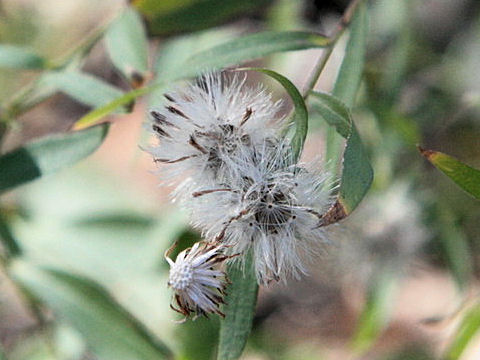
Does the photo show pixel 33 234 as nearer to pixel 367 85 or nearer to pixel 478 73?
pixel 367 85

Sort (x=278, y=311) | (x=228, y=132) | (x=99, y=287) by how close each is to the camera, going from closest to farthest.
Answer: (x=228, y=132)
(x=99, y=287)
(x=278, y=311)

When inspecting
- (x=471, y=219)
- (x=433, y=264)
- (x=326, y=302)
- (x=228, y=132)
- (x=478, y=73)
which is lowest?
(x=326, y=302)

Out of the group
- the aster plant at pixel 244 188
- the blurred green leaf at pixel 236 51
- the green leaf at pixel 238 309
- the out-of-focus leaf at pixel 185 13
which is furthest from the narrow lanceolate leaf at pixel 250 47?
the out-of-focus leaf at pixel 185 13

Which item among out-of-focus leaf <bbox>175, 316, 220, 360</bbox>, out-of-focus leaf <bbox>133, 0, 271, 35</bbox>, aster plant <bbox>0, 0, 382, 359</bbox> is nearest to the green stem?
aster plant <bbox>0, 0, 382, 359</bbox>

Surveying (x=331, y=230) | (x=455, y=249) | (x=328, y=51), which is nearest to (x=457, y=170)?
(x=331, y=230)

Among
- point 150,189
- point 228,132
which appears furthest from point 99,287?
point 150,189
